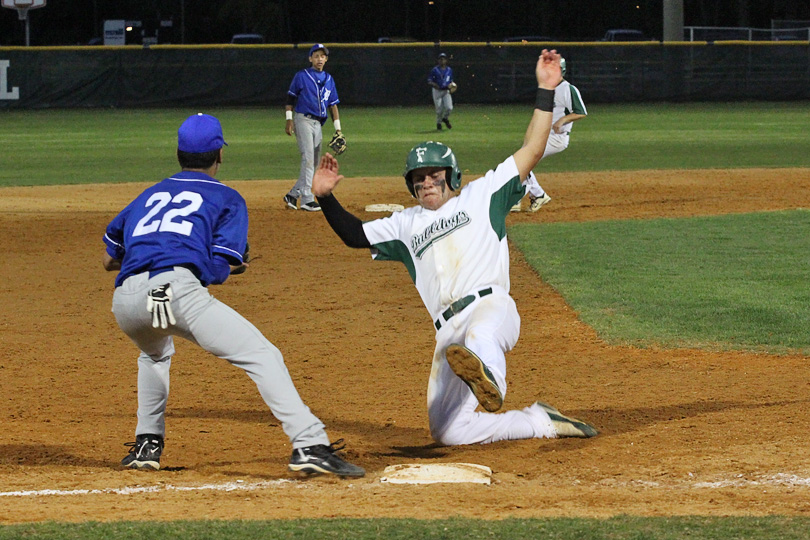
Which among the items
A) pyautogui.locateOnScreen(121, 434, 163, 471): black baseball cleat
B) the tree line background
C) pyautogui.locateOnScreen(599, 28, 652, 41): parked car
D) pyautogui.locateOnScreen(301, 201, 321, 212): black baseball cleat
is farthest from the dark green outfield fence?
pyautogui.locateOnScreen(121, 434, 163, 471): black baseball cleat

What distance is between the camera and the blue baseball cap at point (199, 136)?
451 centimetres

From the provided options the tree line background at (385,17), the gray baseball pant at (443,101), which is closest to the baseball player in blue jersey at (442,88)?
the gray baseball pant at (443,101)

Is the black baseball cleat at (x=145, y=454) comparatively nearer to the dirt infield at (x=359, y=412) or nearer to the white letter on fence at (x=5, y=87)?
the dirt infield at (x=359, y=412)

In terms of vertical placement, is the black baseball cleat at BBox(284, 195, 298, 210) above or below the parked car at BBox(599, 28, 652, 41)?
below

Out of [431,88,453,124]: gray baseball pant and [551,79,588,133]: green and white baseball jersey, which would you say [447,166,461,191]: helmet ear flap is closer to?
[551,79,588,133]: green and white baseball jersey

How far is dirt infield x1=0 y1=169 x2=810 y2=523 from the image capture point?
3965 millimetres

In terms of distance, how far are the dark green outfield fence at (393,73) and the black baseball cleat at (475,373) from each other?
96.5 ft

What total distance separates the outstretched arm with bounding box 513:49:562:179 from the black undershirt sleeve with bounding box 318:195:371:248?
0.82 meters

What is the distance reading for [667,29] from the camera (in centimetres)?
3681

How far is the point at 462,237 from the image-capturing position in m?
4.83

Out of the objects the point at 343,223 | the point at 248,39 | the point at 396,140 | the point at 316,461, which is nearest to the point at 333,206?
the point at 343,223

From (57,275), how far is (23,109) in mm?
24744

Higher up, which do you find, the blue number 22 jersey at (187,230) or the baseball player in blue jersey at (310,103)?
the baseball player in blue jersey at (310,103)

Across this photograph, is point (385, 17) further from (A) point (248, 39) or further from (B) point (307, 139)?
(B) point (307, 139)
